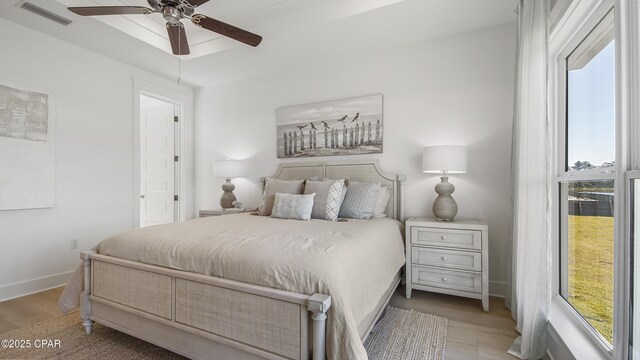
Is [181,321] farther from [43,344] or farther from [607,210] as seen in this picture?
[607,210]

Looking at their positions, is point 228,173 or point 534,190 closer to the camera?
point 534,190

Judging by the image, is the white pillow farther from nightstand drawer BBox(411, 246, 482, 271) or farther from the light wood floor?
the light wood floor

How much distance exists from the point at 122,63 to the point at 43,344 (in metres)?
3.12

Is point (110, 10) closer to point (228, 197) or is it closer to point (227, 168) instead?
point (227, 168)

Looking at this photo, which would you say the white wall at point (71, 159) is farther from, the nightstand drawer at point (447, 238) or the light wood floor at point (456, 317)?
the nightstand drawer at point (447, 238)

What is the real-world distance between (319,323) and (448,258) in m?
1.67

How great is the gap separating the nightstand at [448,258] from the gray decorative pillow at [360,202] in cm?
40

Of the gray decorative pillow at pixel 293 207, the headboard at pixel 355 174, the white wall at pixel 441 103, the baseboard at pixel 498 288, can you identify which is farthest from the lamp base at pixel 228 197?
the baseboard at pixel 498 288

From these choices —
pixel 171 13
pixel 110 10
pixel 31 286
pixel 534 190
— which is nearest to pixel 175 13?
pixel 171 13

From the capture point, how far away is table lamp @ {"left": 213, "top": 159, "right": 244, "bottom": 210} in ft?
12.6

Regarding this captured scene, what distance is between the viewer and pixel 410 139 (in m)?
3.12

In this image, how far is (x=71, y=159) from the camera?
3115mm

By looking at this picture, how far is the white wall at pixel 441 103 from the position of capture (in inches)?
108

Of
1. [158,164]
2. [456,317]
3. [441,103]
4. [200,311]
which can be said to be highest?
[441,103]
